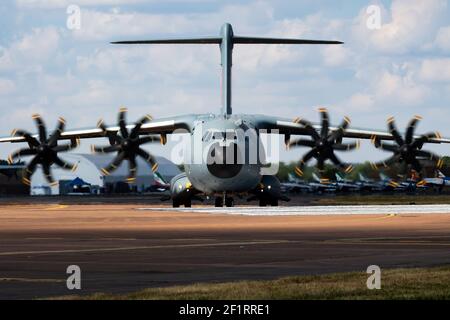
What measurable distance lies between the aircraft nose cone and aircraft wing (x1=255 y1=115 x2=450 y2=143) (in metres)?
5.47

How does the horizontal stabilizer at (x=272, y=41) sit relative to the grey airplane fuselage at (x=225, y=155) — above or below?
above

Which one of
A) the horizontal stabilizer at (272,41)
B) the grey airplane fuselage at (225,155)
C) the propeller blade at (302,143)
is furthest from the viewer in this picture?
the horizontal stabilizer at (272,41)

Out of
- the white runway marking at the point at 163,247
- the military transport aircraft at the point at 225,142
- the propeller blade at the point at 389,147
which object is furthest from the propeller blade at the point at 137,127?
the white runway marking at the point at 163,247

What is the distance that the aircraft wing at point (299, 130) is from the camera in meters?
68.2

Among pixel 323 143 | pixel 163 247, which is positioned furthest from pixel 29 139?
pixel 163 247

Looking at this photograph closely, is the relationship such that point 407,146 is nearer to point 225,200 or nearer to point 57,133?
point 225,200

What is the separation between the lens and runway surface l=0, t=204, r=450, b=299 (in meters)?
20.3

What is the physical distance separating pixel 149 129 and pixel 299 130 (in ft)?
30.5

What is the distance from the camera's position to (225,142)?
6175 centimetres

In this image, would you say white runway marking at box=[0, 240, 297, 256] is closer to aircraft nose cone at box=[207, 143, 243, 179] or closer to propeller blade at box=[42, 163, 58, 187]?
aircraft nose cone at box=[207, 143, 243, 179]

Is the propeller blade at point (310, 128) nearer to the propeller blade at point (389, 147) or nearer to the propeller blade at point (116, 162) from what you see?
the propeller blade at point (389, 147)
